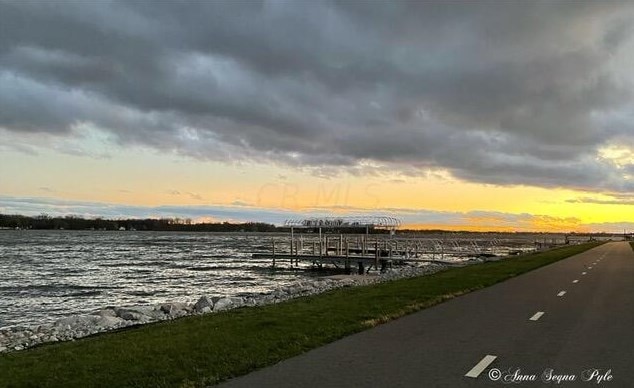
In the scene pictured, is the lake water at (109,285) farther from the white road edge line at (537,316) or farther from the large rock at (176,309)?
the white road edge line at (537,316)

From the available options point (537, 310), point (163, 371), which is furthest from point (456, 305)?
point (163, 371)

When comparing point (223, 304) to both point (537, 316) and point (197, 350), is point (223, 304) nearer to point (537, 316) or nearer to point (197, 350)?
point (537, 316)

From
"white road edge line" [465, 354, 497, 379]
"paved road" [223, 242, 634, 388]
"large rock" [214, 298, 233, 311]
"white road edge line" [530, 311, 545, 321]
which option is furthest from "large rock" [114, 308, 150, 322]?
"white road edge line" [465, 354, 497, 379]

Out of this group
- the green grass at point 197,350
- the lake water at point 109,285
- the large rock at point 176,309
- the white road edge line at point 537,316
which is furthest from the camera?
the lake water at point 109,285

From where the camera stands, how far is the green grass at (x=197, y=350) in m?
8.00

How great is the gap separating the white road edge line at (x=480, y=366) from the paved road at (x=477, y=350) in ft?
0.10

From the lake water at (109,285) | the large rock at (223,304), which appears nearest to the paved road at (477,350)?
the large rock at (223,304)

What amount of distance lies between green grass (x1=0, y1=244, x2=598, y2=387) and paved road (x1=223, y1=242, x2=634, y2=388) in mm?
491

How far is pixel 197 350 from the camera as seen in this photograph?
9.67m

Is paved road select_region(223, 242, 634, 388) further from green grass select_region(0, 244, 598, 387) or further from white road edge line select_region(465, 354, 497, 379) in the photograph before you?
green grass select_region(0, 244, 598, 387)

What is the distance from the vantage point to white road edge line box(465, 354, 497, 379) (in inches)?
309

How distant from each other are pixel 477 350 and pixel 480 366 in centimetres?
120

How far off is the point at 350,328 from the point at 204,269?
39.2m

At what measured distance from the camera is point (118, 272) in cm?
4506
